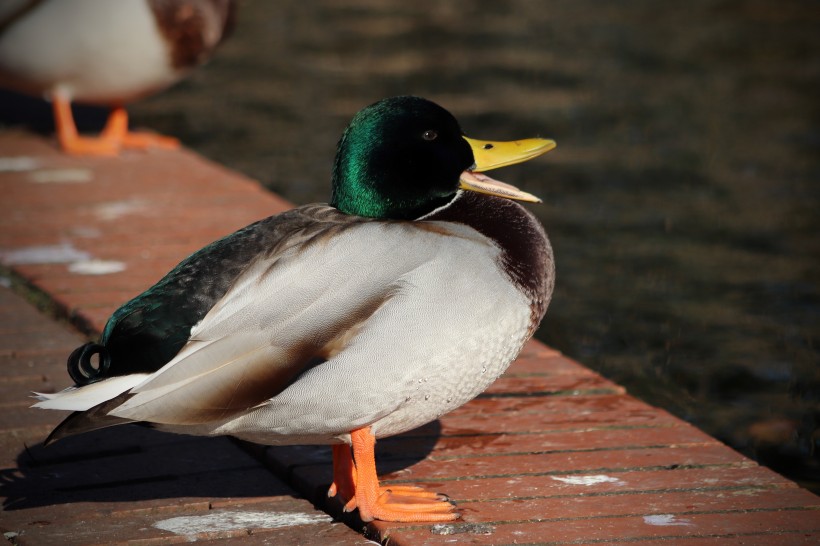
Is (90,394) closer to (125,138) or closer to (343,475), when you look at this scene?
(343,475)

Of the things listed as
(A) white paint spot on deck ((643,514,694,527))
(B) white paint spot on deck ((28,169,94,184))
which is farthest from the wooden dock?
(B) white paint spot on deck ((28,169,94,184))

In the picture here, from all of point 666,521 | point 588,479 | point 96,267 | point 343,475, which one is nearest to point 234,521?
point 343,475

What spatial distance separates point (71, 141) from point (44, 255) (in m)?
1.55

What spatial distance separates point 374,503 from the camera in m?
2.80

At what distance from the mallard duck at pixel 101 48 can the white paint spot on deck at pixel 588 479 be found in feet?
11.6

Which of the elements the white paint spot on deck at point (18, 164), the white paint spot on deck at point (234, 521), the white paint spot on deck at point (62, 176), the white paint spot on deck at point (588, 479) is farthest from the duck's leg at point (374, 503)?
the white paint spot on deck at point (18, 164)

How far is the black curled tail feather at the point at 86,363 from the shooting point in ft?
8.51

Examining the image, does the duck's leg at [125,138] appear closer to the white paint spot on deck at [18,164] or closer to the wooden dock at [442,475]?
the white paint spot on deck at [18,164]

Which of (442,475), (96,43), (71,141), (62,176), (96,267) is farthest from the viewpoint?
(71,141)

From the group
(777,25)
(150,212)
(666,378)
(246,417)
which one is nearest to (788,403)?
(666,378)

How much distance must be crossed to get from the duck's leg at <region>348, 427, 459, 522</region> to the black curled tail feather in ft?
1.72

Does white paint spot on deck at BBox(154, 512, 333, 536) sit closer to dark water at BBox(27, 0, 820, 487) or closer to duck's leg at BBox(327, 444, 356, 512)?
duck's leg at BBox(327, 444, 356, 512)

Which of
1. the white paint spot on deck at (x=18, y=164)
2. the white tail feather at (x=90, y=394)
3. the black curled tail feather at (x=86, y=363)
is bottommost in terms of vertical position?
the white paint spot on deck at (x=18, y=164)

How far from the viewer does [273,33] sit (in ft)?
32.4
